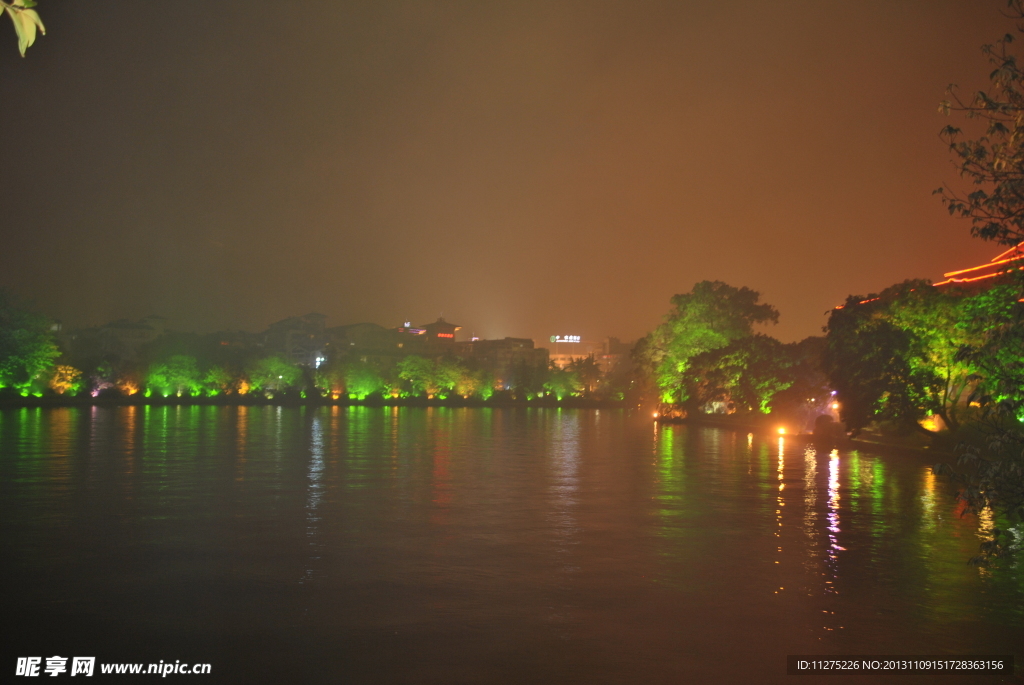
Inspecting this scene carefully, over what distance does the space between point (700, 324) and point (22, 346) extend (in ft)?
181

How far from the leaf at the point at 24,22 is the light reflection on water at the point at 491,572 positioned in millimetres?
5192

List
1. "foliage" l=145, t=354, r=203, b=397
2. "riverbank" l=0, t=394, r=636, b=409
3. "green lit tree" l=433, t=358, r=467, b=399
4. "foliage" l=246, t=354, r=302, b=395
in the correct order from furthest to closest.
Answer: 1. "green lit tree" l=433, t=358, r=467, b=399
2. "foliage" l=246, t=354, r=302, b=395
3. "foliage" l=145, t=354, r=203, b=397
4. "riverbank" l=0, t=394, r=636, b=409

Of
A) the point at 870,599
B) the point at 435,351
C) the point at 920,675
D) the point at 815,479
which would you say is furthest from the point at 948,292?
the point at 435,351

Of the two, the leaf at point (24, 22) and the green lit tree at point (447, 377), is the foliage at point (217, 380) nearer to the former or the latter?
the green lit tree at point (447, 377)

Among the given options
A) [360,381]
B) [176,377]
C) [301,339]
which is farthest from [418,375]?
[176,377]

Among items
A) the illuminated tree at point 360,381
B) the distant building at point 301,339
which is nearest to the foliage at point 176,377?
the illuminated tree at point 360,381

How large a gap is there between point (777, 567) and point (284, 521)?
8296 mm

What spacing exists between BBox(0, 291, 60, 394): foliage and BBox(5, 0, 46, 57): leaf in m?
69.5

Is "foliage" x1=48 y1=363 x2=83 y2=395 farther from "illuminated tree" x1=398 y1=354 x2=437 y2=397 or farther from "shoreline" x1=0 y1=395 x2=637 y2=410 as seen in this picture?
"illuminated tree" x1=398 y1=354 x2=437 y2=397

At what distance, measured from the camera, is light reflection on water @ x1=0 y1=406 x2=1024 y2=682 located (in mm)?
7355

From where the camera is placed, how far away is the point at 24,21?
367 cm

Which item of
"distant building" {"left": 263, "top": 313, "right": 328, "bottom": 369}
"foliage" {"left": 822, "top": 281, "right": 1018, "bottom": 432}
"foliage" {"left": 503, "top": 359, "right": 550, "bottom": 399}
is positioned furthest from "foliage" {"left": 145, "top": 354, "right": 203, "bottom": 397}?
"foliage" {"left": 822, "top": 281, "right": 1018, "bottom": 432}

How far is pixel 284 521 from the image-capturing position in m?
13.8

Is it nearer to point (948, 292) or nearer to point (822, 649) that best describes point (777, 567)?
point (822, 649)
